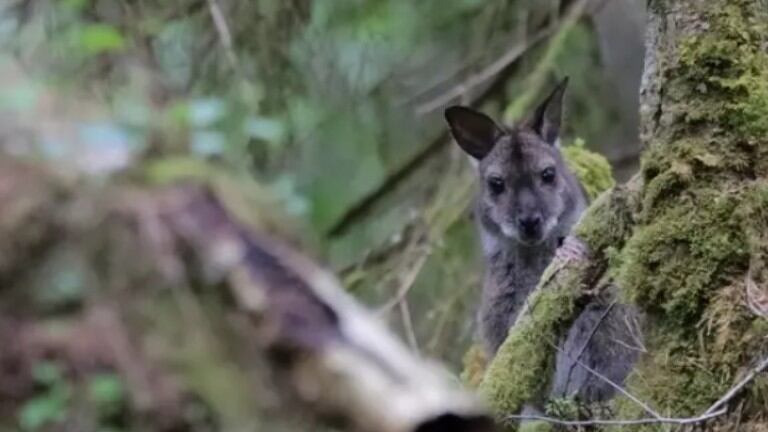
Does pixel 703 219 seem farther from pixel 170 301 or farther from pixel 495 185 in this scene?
pixel 495 185

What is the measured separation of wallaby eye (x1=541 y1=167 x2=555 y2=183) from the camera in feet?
24.7

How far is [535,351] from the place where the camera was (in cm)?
518

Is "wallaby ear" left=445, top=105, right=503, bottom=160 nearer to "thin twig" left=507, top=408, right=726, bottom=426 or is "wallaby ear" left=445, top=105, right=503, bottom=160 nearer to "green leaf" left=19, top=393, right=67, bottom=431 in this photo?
"thin twig" left=507, top=408, right=726, bottom=426

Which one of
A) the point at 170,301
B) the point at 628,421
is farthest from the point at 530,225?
the point at 170,301

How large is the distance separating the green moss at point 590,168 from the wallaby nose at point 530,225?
1.43 feet

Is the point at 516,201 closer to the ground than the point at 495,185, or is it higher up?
closer to the ground

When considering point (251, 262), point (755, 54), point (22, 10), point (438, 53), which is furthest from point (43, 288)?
point (438, 53)

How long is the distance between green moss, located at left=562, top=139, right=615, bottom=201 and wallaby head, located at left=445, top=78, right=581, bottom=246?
0.15 m

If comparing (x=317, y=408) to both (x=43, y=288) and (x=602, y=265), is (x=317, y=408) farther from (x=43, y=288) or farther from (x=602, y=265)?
(x=602, y=265)

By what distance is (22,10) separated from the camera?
644cm

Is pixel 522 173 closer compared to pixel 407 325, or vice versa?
pixel 522 173

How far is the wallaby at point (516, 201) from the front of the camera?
7.35 metres

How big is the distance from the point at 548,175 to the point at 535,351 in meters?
2.47

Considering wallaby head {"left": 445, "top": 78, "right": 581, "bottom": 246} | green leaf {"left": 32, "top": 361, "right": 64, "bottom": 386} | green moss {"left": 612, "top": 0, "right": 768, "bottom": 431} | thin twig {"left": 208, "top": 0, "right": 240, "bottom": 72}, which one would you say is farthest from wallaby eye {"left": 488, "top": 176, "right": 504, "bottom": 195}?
green leaf {"left": 32, "top": 361, "right": 64, "bottom": 386}
